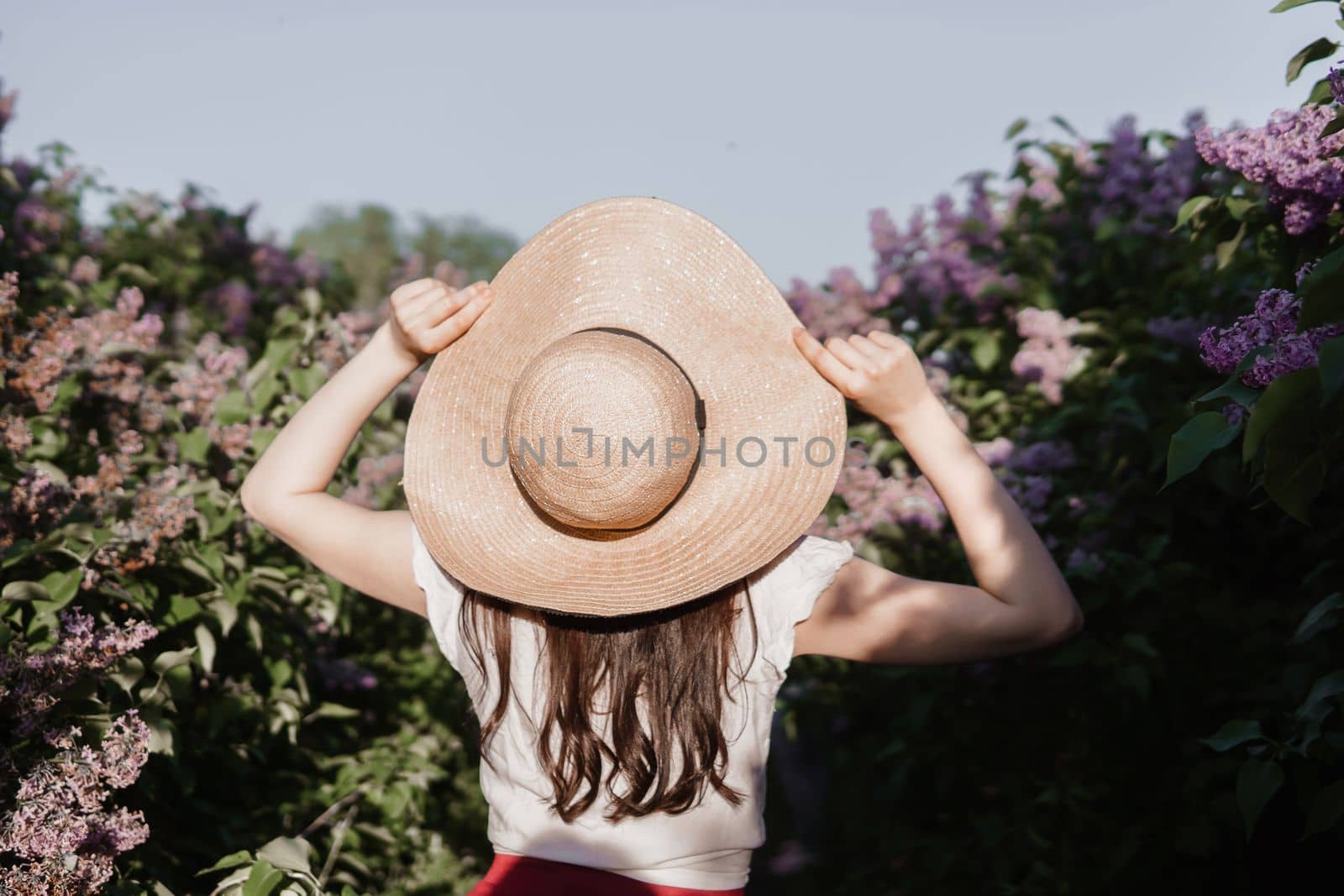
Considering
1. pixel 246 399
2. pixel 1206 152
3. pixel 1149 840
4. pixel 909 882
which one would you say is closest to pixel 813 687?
pixel 909 882

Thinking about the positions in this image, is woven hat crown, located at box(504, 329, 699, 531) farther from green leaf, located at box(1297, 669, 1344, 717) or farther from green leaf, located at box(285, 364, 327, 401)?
green leaf, located at box(285, 364, 327, 401)

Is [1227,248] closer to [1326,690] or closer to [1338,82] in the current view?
[1338,82]

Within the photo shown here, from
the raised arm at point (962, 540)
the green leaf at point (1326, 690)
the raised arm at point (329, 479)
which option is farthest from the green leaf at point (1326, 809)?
the raised arm at point (329, 479)

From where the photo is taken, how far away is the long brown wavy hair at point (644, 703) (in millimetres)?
1626

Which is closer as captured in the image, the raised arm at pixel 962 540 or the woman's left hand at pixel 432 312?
the raised arm at pixel 962 540

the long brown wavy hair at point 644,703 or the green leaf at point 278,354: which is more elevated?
the green leaf at point 278,354

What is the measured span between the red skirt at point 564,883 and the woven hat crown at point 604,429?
516 millimetres

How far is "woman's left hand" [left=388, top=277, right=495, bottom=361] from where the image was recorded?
5.49 feet

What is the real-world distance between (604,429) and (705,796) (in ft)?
1.89

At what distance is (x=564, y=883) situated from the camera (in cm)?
160

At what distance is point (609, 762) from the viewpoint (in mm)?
1659

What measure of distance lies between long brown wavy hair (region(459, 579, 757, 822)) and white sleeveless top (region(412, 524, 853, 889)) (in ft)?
0.06

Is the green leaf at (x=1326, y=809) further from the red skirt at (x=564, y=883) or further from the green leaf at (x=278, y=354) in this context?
the green leaf at (x=278, y=354)

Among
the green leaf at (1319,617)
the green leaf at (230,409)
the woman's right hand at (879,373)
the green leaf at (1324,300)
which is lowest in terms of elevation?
the green leaf at (1319,617)
